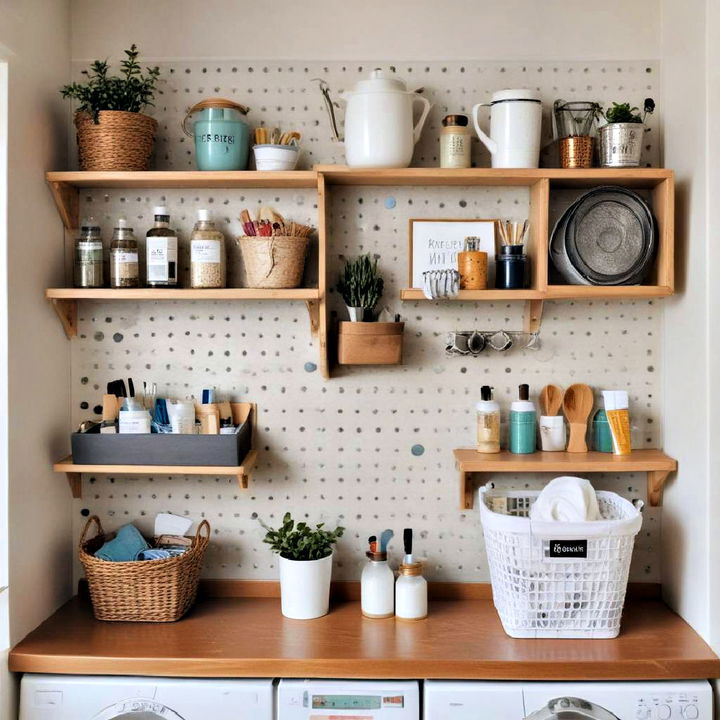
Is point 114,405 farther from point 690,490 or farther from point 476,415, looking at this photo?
point 690,490

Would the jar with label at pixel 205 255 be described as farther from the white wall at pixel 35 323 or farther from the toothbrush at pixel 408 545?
the toothbrush at pixel 408 545

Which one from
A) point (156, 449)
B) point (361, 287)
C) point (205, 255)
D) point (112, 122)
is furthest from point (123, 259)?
point (361, 287)

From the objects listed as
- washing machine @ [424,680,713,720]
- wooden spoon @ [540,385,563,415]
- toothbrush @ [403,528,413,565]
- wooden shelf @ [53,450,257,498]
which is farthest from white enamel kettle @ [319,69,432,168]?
washing machine @ [424,680,713,720]

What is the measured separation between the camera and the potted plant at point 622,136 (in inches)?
85.4

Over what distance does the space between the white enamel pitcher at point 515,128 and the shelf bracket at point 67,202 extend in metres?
1.08

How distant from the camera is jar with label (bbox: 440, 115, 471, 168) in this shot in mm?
2211

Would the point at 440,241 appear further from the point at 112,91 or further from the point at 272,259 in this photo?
the point at 112,91

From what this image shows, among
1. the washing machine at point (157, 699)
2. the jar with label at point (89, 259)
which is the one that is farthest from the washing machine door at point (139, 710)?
the jar with label at point (89, 259)

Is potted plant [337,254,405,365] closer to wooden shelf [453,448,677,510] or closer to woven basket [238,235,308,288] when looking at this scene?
woven basket [238,235,308,288]

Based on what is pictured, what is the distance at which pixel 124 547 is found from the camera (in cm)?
229

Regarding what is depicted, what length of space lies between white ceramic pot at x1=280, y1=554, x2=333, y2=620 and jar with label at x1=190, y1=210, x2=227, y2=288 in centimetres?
74

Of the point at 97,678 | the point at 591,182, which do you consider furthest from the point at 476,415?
the point at 97,678

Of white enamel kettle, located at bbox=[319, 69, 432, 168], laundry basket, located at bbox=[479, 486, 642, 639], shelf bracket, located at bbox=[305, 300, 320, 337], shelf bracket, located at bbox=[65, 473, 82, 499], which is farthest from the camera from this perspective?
shelf bracket, located at bbox=[65, 473, 82, 499]

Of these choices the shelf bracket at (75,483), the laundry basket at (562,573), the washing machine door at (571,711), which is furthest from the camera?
the shelf bracket at (75,483)
